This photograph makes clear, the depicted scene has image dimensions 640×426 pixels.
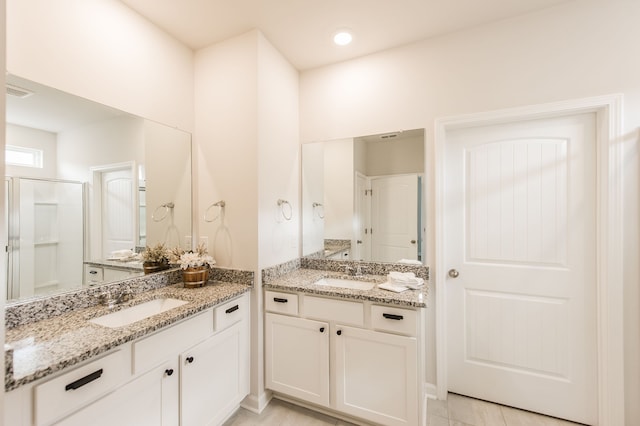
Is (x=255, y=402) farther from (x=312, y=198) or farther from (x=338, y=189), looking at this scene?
(x=338, y=189)

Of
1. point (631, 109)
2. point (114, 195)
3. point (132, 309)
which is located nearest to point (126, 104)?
point (114, 195)

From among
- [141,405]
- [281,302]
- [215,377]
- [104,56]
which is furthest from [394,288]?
[104,56]

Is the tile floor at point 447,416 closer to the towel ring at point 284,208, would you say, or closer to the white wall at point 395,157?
the towel ring at point 284,208

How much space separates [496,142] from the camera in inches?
80.6

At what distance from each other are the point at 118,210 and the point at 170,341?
2.96 feet

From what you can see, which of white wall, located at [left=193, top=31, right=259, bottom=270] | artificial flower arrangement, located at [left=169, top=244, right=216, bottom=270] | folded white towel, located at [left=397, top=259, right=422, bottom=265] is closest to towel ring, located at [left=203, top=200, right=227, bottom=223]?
white wall, located at [left=193, top=31, right=259, bottom=270]

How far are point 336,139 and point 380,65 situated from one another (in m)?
0.69

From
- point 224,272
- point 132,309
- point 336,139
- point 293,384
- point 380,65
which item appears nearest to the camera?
point 132,309

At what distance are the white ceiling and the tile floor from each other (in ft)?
9.06

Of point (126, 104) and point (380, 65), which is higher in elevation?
point (380, 65)

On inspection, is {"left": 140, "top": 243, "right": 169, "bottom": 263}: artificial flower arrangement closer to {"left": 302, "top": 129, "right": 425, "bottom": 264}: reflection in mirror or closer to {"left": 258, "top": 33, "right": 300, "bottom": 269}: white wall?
{"left": 258, "top": 33, "right": 300, "bottom": 269}: white wall

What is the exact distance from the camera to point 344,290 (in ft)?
6.17

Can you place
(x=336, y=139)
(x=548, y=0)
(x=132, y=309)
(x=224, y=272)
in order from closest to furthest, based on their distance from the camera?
(x=132, y=309) < (x=548, y=0) < (x=224, y=272) < (x=336, y=139)

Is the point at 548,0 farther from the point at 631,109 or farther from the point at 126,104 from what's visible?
the point at 126,104
